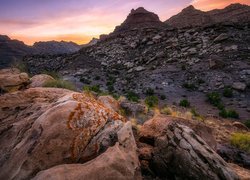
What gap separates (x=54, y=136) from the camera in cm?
500

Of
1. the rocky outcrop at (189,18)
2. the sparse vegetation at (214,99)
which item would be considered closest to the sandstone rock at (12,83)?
the sparse vegetation at (214,99)

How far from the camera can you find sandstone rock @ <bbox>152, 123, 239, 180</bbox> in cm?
523

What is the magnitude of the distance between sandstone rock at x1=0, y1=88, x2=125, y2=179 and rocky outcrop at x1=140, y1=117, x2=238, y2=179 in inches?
45.8

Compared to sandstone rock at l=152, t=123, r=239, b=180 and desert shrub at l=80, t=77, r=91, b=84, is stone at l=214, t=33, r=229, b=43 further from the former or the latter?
sandstone rock at l=152, t=123, r=239, b=180

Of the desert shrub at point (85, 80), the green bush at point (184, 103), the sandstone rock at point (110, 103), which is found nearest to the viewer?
the sandstone rock at point (110, 103)

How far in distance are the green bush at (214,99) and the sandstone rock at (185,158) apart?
44.6 feet

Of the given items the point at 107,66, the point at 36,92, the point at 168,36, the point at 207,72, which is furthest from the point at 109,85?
the point at 36,92

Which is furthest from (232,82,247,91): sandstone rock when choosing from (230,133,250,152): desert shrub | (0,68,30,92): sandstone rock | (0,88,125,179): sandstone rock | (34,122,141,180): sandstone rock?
(34,122,141,180): sandstone rock

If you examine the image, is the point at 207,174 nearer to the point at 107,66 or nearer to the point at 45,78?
the point at 45,78

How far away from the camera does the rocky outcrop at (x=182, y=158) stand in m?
Result: 5.24

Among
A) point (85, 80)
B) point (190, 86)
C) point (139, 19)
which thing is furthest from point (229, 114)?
point (139, 19)

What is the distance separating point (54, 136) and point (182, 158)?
268cm

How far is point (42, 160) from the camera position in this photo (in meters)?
4.79

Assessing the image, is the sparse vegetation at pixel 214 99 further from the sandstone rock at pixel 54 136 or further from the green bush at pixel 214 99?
the sandstone rock at pixel 54 136
